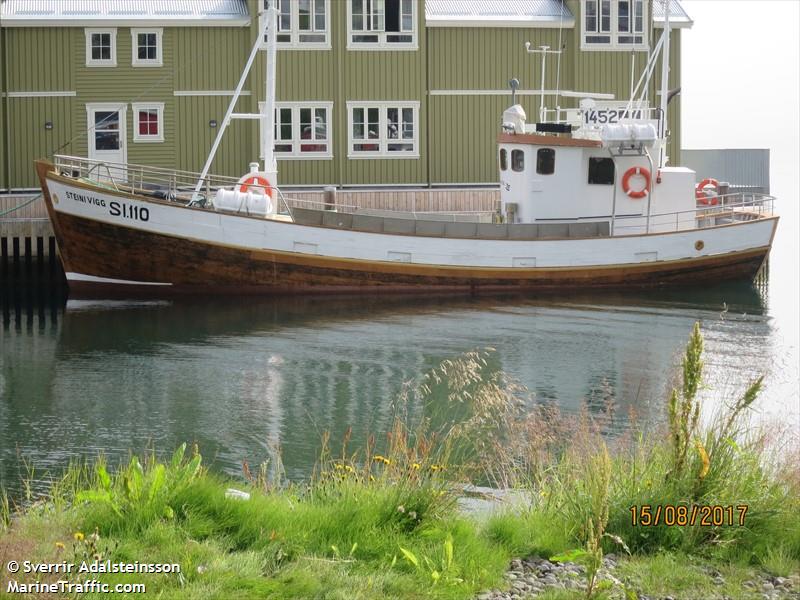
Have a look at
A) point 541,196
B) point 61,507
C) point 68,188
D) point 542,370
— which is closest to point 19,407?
point 542,370

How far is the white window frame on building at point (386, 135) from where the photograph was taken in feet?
119

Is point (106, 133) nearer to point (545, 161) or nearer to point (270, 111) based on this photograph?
point (270, 111)

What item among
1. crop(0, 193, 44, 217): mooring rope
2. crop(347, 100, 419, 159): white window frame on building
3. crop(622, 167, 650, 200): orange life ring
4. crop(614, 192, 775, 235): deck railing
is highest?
crop(347, 100, 419, 159): white window frame on building

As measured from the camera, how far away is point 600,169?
96.4ft

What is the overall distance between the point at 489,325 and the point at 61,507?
1696 cm

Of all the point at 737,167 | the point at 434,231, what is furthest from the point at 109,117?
the point at 737,167

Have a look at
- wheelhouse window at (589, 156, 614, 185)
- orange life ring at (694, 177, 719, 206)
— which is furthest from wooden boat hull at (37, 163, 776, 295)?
orange life ring at (694, 177, 719, 206)

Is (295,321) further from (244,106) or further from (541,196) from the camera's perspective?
(244,106)

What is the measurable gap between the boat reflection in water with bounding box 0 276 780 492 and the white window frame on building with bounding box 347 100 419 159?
8224 millimetres

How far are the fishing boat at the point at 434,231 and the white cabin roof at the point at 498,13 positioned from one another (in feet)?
23.8

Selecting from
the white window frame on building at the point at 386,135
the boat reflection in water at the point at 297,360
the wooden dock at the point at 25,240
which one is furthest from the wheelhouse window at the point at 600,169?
the wooden dock at the point at 25,240

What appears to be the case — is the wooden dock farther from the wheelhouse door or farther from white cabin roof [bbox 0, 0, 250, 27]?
white cabin roof [bbox 0, 0, 250, 27]

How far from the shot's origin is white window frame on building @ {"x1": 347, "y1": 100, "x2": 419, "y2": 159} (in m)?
36.1
